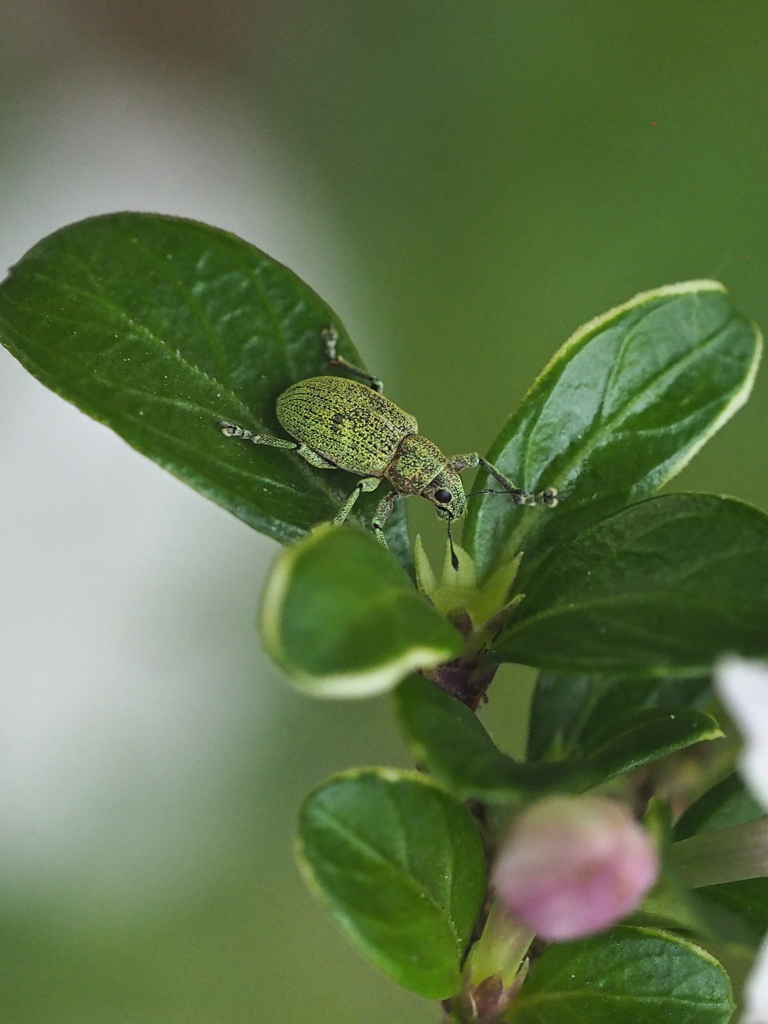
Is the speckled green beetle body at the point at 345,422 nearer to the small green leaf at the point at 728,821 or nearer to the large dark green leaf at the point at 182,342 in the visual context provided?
the large dark green leaf at the point at 182,342

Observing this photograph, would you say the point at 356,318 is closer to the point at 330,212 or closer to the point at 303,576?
the point at 330,212

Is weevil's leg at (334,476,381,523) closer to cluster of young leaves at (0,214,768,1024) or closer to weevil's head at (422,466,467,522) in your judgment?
cluster of young leaves at (0,214,768,1024)

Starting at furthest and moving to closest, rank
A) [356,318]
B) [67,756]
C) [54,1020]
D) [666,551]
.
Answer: [356,318] → [67,756] → [54,1020] → [666,551]

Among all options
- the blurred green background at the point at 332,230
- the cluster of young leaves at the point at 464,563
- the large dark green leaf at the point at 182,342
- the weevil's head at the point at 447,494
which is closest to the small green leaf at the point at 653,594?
the cluster of young leaves at the point at 464,563

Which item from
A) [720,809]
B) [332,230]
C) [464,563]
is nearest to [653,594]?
[464,563]

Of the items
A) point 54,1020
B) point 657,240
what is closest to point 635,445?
point 657,240

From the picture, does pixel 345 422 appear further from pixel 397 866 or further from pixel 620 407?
pixel 397 866
